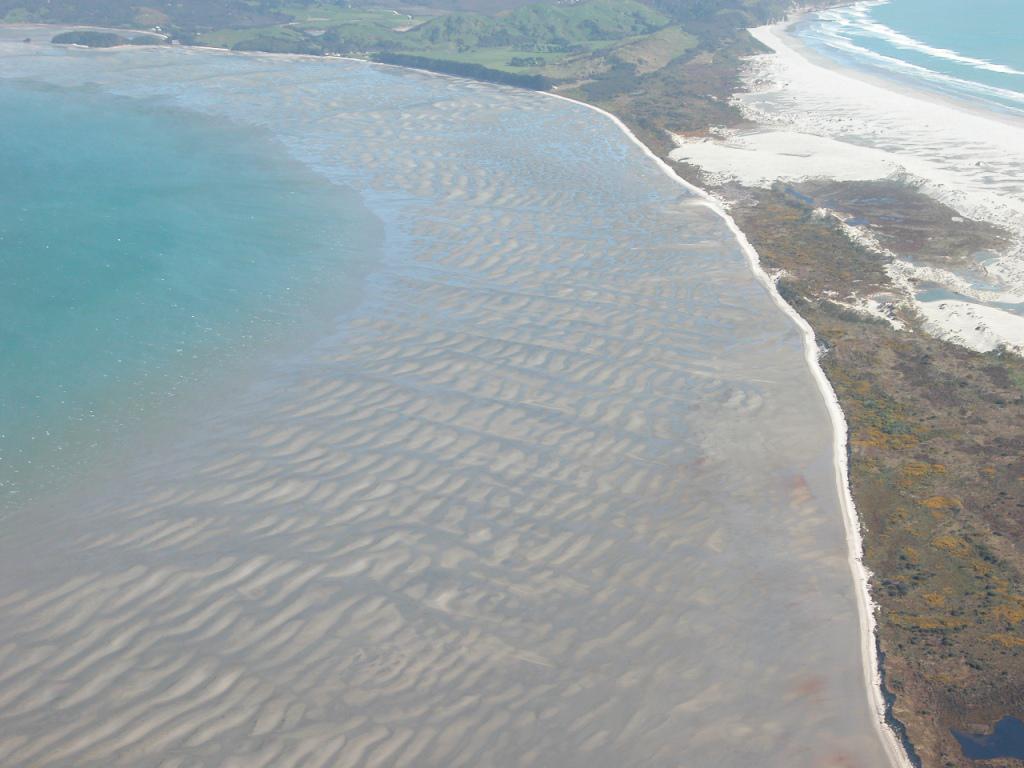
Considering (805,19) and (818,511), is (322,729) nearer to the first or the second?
(818,511)

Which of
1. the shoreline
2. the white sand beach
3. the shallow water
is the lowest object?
the shallow water

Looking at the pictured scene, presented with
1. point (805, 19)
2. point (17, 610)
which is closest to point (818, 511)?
point (17, 610)

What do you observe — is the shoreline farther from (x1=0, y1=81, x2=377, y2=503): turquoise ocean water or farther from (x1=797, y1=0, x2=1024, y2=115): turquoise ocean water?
(x1=0, y1=81, x2=377, y2=503): turquoise ocean water

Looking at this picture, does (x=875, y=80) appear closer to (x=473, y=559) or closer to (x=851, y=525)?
(x=851, y=525)

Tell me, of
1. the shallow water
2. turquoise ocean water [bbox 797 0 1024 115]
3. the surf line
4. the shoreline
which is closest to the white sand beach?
the shoreline

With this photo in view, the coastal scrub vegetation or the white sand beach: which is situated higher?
the white sand beach

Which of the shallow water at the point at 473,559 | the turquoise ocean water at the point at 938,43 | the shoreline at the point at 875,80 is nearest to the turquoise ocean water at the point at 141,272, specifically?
the shallow water at the point at 473,559

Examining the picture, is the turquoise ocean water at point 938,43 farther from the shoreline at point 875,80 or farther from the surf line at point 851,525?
the surf line at point 851,525
